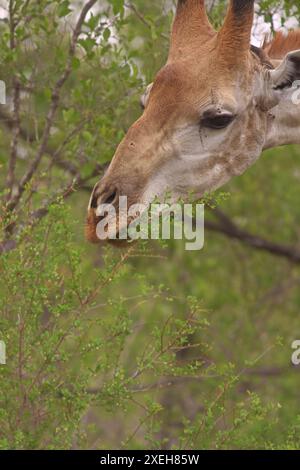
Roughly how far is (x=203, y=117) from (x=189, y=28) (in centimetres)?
83

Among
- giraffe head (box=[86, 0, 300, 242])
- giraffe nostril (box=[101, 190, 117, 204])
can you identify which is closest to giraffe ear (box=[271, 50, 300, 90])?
giraffe head (box=[86, 0, 300, 242])

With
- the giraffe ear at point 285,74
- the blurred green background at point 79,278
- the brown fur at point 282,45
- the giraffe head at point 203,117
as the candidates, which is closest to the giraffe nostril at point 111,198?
the giraffe head at point 203,117

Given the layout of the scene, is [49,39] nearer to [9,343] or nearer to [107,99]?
[107,99]

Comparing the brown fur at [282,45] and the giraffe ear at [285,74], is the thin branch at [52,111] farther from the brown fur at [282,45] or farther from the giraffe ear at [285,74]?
the giraffe ear at [285,74]

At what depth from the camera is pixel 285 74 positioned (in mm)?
7074

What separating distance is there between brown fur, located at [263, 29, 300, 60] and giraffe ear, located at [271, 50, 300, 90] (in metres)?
0.48

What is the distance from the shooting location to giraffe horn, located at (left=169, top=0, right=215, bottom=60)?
7.16 meters

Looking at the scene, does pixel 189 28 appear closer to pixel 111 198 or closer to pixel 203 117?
pixel 203 117

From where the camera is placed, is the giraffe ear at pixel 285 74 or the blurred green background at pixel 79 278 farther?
the giraffe ear at pixel 285 74

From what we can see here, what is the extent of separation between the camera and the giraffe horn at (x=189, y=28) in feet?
23.5

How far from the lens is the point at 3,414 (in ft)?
22.0

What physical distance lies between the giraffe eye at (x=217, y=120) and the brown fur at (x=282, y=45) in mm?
927

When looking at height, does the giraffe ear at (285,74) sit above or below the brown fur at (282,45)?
below

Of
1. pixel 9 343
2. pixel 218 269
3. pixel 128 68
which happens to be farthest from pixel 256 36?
pixel 218 269
